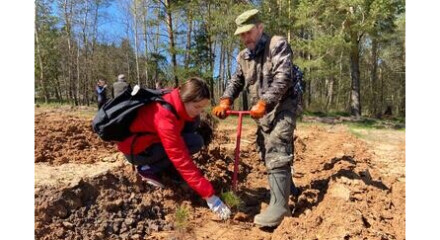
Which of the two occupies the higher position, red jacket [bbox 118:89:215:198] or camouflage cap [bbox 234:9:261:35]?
camouflage cap [bbox 234:9:261:35]

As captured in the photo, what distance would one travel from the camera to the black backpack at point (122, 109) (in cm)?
298

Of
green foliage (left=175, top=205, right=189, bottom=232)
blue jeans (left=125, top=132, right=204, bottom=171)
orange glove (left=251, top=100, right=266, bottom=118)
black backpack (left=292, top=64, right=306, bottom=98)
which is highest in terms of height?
black backpack (left=292, top=64, right=306, bottom=98)

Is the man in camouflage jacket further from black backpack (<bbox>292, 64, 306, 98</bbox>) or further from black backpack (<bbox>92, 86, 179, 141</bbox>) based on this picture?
black backpack (<bbox>92, 86, 179, 141</bbox>)

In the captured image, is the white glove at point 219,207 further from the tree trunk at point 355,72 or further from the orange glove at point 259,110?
the tree trunk at point 355,72

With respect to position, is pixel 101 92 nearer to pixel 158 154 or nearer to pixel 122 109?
pixel 158 154

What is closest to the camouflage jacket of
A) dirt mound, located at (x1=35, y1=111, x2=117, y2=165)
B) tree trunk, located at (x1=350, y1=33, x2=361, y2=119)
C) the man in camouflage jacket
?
the man in camouflage jacket

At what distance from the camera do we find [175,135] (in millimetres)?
2859

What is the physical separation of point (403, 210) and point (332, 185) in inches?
22.8

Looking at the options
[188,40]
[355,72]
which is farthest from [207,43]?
[355,72]

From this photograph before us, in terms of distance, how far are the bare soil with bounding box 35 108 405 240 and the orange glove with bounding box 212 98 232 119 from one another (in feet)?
2.35

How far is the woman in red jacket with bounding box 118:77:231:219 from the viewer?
285 cm

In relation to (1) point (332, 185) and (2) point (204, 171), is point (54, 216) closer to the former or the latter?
(2) point (204, 171)

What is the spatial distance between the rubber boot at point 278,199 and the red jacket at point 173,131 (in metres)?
0.47

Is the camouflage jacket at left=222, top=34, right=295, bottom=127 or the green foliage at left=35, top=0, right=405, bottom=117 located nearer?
the camouflage jacket at left=222, top=34, right=295, bottom=127
